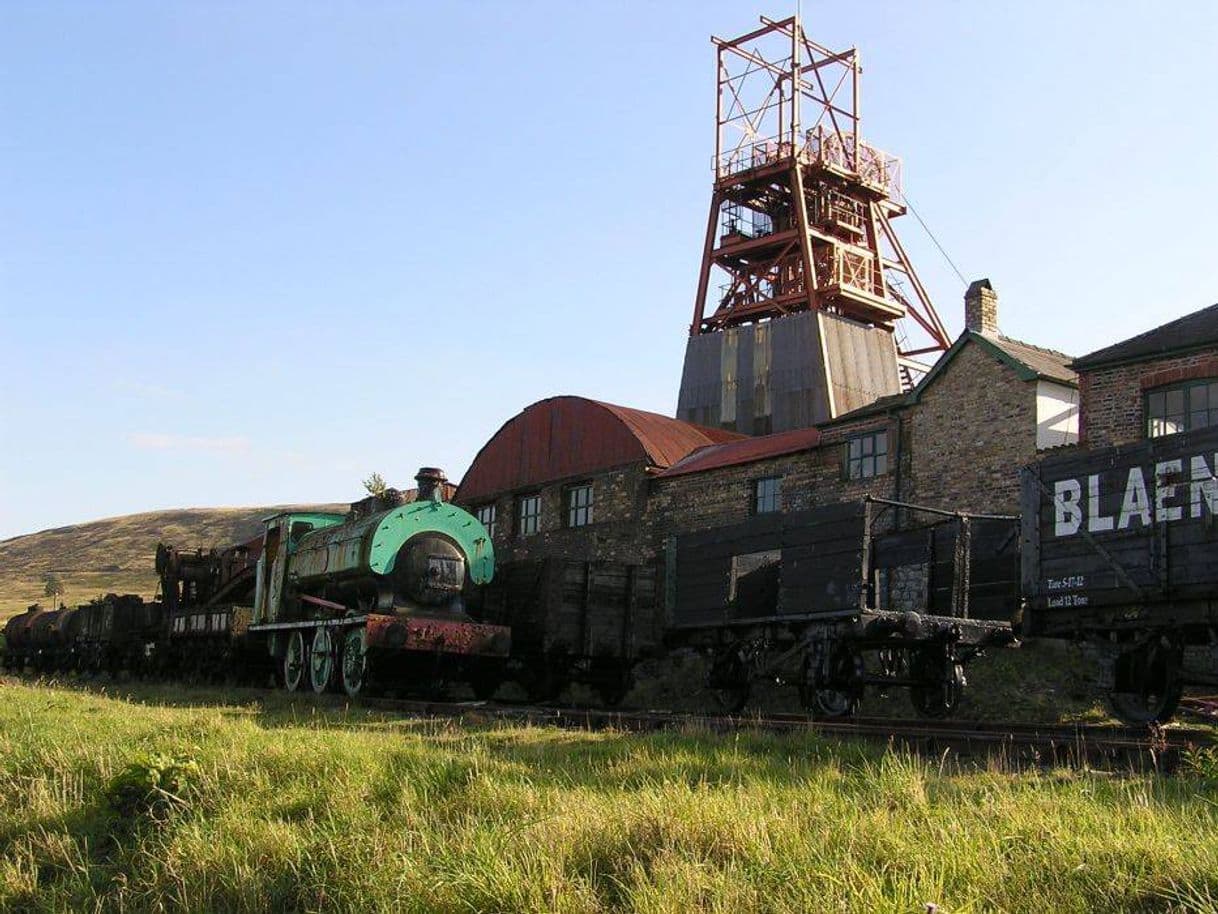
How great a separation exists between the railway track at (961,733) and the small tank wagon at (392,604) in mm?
2020

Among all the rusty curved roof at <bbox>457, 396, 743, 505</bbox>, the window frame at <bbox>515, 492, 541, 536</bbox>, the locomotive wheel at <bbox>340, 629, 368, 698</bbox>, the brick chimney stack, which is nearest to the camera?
the locomotive wheel at <bbox>340, 629, 368, 698</bbox>

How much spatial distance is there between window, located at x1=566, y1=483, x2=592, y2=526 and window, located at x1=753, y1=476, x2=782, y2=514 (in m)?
5.93

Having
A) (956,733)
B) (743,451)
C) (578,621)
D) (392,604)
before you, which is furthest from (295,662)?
(743,451)

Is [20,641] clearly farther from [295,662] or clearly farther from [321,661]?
[321,661]

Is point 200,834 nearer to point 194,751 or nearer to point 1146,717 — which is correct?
point 194,751

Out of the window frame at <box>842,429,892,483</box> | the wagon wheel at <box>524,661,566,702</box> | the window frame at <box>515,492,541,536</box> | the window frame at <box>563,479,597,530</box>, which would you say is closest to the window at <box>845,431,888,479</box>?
the window frame at <box>842,429,892,483</box>

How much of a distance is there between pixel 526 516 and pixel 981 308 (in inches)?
586

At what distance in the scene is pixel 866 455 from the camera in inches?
972

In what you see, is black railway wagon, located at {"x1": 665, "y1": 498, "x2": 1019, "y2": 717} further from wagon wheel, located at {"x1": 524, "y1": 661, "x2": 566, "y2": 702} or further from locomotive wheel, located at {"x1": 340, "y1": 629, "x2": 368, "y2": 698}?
locomotive wheel, located at {"x1": 340, "y1": 629, "x2": 368, "y2": 698}

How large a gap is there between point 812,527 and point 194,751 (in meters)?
7.79

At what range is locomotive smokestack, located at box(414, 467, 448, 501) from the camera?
18.3m

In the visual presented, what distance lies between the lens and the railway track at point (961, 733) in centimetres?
790

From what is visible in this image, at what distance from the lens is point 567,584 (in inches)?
686

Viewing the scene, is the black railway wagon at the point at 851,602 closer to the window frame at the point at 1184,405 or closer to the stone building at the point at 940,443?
the window frame at the point at 1184,405
